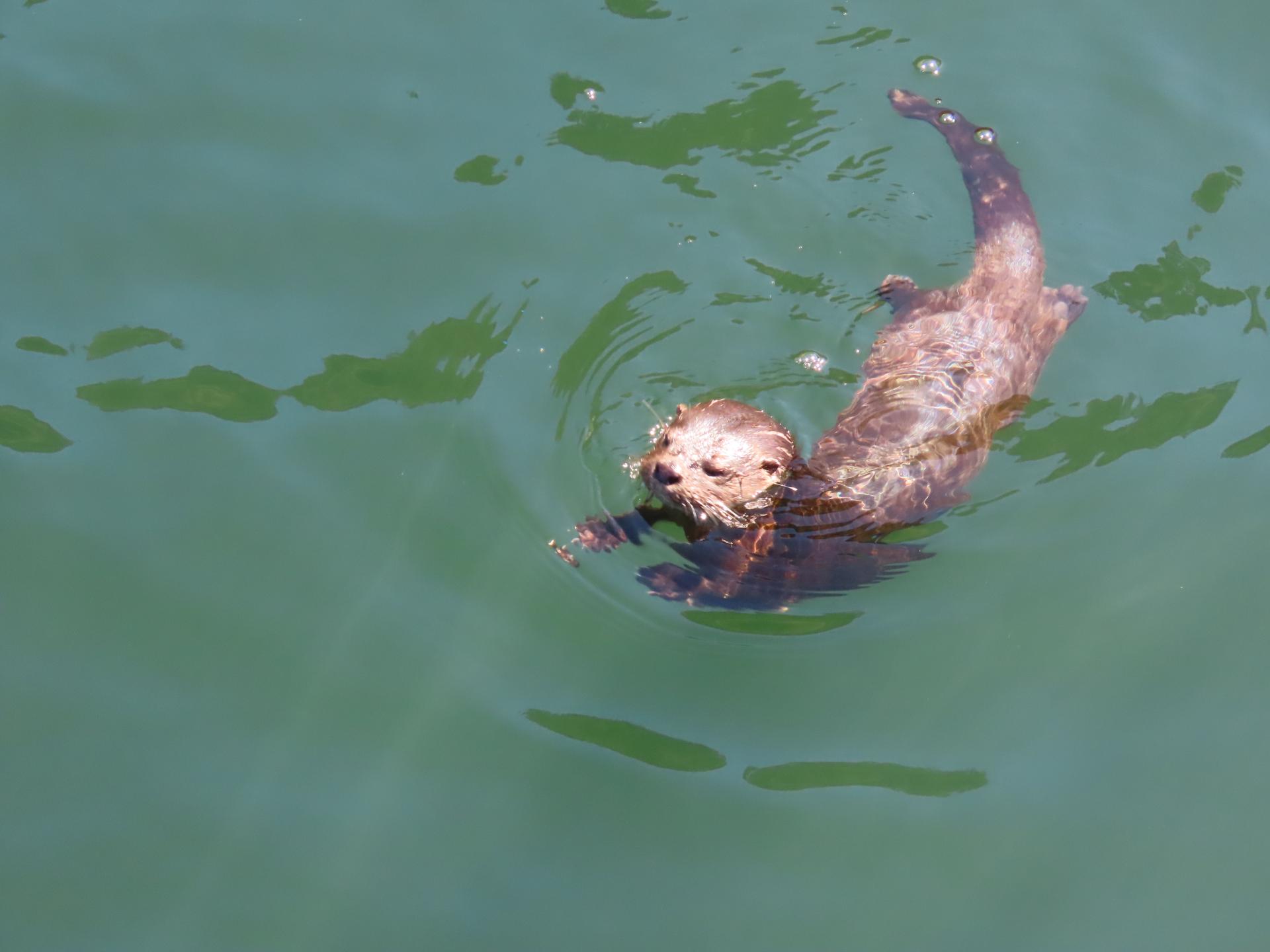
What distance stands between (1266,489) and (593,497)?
3380 millimetres

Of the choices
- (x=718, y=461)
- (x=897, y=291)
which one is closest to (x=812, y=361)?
(x=897, y=291)

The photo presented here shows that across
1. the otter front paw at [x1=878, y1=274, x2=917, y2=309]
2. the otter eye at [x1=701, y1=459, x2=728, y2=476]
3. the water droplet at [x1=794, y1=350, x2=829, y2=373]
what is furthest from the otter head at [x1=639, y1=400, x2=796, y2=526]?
the otter front paw at [x1=878, y1=274, x2=917, y2=309]

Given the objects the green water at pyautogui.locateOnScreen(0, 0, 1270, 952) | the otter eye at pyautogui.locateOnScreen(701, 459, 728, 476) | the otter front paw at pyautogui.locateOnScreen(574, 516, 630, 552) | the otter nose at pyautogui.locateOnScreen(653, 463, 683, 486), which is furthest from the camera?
the otter front paw at pyautogui.locateOnScreen(574, 516, 630, 552)

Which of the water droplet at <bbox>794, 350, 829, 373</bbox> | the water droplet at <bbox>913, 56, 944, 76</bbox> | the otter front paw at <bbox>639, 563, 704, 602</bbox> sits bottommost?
the otter front paw at <bbox>639, 563, 704, 602</bbox>

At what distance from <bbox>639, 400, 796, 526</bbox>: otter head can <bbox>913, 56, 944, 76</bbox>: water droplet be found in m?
2.63

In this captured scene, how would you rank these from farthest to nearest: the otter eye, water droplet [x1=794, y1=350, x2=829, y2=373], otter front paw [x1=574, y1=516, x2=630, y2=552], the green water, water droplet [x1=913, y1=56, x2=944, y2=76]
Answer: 1. water droplet [x1=913, y1=56, x2=944, y2=76]
2. water droplet [x1=794, y1=350, x2=829, y2=373]
3. otter front paw [x1=574, y1=516, x2=630, y2=552]
4. the otter eye
5. the green water

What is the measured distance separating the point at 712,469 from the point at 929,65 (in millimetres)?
3133

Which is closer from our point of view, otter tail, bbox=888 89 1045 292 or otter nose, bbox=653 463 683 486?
otter nose, bbox=653 463 683 486

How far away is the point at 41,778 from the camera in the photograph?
441 centimetres

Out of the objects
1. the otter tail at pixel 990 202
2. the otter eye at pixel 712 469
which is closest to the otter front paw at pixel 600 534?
the otter eye at pixel 712 469

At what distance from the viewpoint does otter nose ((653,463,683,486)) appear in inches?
198

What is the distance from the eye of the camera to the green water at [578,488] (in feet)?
14.7

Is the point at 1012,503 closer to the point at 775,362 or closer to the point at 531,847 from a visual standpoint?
the point at 775,362

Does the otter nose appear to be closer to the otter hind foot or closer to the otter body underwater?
the otter body underwater
